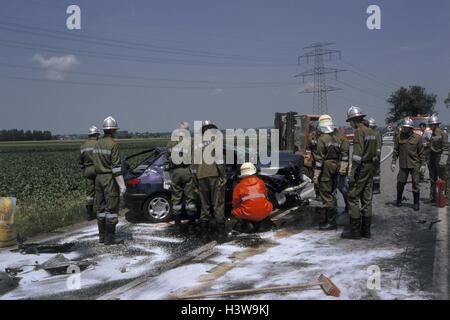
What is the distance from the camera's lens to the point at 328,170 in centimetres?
696

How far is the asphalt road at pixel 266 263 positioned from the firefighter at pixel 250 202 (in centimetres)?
33

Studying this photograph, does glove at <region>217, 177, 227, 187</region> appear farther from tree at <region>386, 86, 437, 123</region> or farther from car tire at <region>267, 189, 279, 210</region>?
tree at <region>386, 86, 437, 123</region>

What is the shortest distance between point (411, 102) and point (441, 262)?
6314cm

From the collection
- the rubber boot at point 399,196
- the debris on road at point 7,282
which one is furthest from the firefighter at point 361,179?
the debris on road at point 7,282

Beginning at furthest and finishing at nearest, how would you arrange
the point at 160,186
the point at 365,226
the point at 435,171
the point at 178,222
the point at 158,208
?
the point at 435,171 < the point at 158,208 < the point at 160,186 < the point at 178,222 < the point at 365,226

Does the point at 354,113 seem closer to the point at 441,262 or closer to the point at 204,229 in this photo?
the point at 441,262

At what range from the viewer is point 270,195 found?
26.6 feet

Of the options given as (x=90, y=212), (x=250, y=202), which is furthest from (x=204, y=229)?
(x=90, y=212)

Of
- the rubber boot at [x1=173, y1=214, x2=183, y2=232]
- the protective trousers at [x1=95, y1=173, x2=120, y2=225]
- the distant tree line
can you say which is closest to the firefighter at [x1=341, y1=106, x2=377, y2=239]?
the rubber boot at [x1=173, y1=214, x2=183, y2=232]

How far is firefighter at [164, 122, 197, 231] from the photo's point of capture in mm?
7234

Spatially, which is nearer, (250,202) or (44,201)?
(250,202)

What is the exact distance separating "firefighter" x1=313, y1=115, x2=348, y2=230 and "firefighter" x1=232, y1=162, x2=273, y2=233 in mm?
1024

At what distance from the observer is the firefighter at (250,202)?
22.8 ft

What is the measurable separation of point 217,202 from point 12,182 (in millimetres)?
11423
